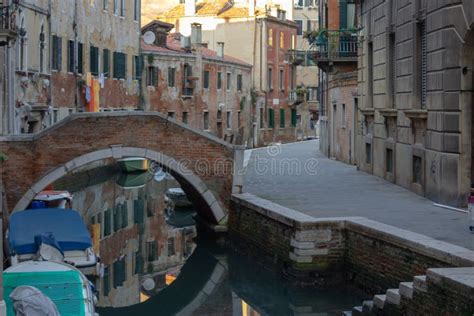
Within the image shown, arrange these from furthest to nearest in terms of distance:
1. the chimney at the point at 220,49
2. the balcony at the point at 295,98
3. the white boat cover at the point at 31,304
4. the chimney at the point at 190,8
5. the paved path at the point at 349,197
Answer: the balcony at the point at 295,98
the chimney at the point at 190,8
the chimney at the point at 220,49
the paved path at the point at 349,197
the white boat cover at the point at 31,304

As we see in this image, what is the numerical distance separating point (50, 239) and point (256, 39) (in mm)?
36283

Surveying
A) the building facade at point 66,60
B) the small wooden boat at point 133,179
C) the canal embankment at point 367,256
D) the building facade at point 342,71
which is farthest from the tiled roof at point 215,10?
the canal embankment at point 367,256

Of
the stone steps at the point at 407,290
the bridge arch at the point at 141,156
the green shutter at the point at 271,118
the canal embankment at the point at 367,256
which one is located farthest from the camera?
the green shutter at the point at 271,118

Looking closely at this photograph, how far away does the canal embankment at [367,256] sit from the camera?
1017cm

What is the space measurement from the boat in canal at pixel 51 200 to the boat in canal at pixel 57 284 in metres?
6.37

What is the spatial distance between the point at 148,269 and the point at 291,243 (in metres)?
3.79

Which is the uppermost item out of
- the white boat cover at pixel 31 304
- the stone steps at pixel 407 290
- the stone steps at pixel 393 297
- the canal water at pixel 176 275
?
the white boat cover at pixel 31 304

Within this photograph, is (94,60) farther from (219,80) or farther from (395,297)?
(395,297)

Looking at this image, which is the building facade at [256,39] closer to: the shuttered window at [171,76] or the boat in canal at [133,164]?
the shuttered window at [171,76]

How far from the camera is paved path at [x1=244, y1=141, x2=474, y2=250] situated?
1447 centimetres

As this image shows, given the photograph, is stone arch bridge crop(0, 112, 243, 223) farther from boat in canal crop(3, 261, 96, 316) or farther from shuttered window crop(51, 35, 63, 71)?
shuttered window crop(51, 35, 63, 71)

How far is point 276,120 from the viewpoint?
52375mm

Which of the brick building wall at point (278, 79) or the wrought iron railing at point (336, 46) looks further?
the brick building wall at point (278, 79)

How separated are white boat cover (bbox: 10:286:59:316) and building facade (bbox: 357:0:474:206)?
9364 mm
